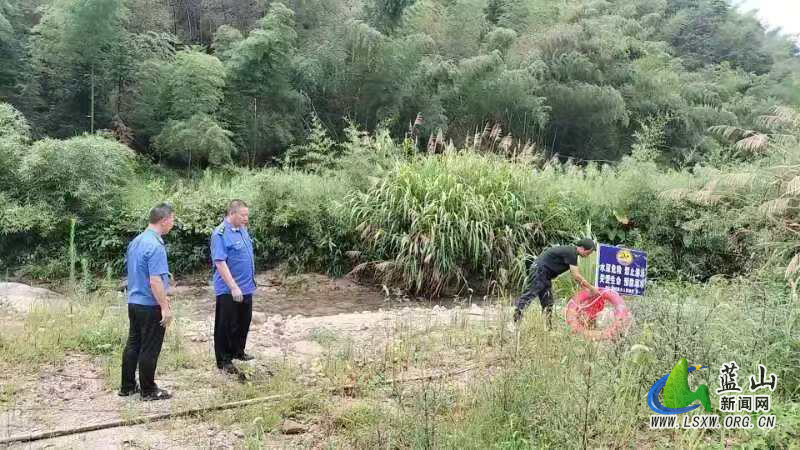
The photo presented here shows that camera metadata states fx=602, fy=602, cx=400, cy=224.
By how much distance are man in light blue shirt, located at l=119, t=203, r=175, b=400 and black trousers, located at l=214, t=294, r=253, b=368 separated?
0.44m

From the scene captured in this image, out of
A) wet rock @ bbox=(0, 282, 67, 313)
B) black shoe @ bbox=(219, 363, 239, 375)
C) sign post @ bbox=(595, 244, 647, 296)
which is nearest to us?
black shoe @ bbox=(219, 363, 239, 375)

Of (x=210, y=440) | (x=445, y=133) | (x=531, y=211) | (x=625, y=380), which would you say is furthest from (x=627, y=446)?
(x=445, y=133)

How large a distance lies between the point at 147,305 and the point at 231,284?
52 cm

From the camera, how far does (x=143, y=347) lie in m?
3.48

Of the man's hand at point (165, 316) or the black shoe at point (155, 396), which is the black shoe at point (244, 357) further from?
the man's hand at point (165, 316)

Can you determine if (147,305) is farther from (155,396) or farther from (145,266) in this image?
(155,396)

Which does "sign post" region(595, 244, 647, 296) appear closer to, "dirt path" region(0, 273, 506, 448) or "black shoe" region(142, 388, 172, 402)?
"dirt path" region(0, 273, 506, 448)

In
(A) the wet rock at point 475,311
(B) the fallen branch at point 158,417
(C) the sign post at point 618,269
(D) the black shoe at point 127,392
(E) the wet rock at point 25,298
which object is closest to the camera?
(B) the fallen branch at point 158,417

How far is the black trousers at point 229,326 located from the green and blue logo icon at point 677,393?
8.22 ft

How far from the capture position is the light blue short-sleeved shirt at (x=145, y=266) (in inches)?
135

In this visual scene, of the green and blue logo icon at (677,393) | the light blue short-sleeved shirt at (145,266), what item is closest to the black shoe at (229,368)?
the light blue short-sleeved shirt at (145,266)

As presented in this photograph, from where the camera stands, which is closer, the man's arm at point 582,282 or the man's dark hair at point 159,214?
the man's dark hair at point 159,214

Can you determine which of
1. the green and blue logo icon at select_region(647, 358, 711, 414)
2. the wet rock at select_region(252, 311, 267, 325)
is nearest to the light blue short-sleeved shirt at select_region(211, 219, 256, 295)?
the wet rock at select_region(252, 311, 267, 325)

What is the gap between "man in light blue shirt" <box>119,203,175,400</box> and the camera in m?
3.43
